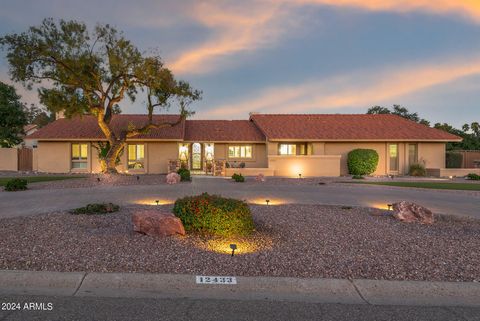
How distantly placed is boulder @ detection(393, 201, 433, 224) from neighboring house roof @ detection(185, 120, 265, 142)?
18.0 metres

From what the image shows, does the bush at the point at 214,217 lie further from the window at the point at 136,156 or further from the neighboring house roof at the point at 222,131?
the window at the point at 136,156

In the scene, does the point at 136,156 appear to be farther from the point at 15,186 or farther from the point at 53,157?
the point at 15,186

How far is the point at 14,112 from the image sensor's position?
3428 centimetres

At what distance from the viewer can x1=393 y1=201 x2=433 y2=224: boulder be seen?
8.45 meters

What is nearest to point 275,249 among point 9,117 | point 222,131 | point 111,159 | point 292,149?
point 111,159

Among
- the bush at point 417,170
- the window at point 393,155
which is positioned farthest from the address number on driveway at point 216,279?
the window at point 393,155

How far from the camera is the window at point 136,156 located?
25.8m

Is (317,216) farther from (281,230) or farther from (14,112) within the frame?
(14,112)

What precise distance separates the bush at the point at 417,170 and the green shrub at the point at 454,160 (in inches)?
154

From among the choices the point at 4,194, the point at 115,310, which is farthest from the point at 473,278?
the point at 4,194

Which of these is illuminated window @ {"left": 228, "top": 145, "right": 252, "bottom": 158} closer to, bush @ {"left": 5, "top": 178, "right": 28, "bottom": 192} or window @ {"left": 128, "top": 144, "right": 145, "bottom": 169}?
window @ {"left": 128, "top": 144, "right": 145, "bottom": 169}

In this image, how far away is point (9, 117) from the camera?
3388 centimetres

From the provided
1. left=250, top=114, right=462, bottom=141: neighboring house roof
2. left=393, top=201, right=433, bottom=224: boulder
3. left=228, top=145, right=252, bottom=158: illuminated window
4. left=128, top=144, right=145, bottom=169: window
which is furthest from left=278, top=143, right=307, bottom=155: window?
left=393, top=201, right=433, bottom=224: boulder

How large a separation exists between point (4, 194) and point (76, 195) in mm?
3045
